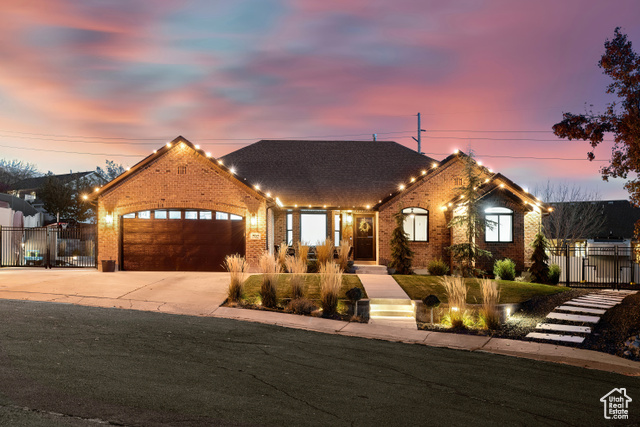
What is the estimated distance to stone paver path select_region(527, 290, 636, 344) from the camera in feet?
36.1

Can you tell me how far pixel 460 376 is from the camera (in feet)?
24.1

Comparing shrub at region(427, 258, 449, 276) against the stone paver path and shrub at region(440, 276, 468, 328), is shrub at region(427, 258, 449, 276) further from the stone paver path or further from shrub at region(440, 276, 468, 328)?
shrub at region(440, 276, 468, 328)

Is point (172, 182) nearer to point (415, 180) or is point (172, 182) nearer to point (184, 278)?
point (184, 278)

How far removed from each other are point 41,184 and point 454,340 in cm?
6527

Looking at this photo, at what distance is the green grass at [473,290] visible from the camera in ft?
47.1

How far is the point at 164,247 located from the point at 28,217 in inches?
1195

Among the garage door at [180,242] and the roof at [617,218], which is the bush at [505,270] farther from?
the roof at [617,218]

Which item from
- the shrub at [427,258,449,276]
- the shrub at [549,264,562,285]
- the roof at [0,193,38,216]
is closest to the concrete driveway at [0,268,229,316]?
the shrub at [427,258,449,276]

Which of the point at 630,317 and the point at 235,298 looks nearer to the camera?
the point at 630,317

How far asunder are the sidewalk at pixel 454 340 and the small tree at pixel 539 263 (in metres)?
11.1

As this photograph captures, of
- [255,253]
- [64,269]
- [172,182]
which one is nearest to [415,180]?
[255,253]

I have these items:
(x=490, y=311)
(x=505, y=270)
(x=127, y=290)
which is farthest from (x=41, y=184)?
(x=490, y=311)

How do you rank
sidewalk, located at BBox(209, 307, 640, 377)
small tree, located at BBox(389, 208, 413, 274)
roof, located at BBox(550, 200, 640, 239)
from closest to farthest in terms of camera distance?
sidewalk, located at BBox(209, 307, 640, 377) < small tree, located at BBox(389, 208, 413, 274) < roof, located at BBox(550, 200, 640, 239)

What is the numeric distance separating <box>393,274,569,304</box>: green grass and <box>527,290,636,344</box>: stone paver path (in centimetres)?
107
